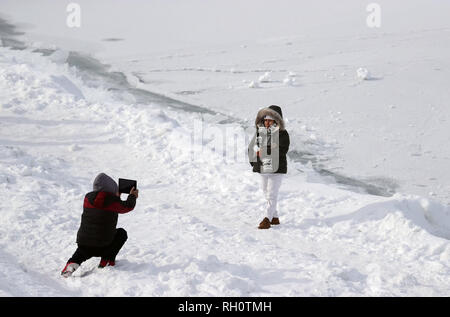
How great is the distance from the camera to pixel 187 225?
5660mm

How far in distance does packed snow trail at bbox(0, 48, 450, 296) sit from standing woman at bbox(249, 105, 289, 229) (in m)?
0.62

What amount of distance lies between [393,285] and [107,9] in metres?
23.8

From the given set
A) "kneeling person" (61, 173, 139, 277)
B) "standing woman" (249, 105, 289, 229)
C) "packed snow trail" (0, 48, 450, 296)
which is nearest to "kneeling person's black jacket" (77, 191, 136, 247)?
"kneeling person" (61, 173, 139, 277)

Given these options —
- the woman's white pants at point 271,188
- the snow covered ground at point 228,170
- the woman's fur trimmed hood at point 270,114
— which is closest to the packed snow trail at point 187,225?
the snow covered ground at point 228,170

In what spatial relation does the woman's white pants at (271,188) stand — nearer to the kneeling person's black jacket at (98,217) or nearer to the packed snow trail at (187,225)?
the packed snow trail at (187,225)

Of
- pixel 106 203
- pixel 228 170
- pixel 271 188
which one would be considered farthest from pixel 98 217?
pixel 228 170

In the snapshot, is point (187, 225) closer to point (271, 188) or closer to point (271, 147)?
point (271, 188)

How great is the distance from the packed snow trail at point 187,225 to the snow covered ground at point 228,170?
0.07 ft

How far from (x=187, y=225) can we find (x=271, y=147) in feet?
4.05

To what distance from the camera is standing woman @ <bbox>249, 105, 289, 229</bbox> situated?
5555mm

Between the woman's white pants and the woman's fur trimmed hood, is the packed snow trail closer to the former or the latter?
the woman's white pants

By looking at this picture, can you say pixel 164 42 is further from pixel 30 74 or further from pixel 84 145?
pixel 84 145

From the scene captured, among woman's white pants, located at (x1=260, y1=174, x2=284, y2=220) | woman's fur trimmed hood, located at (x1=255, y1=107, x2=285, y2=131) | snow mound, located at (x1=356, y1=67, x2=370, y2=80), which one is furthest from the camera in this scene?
snow mound, located at (x1=356, y1=67, x2=370, y2=80)
